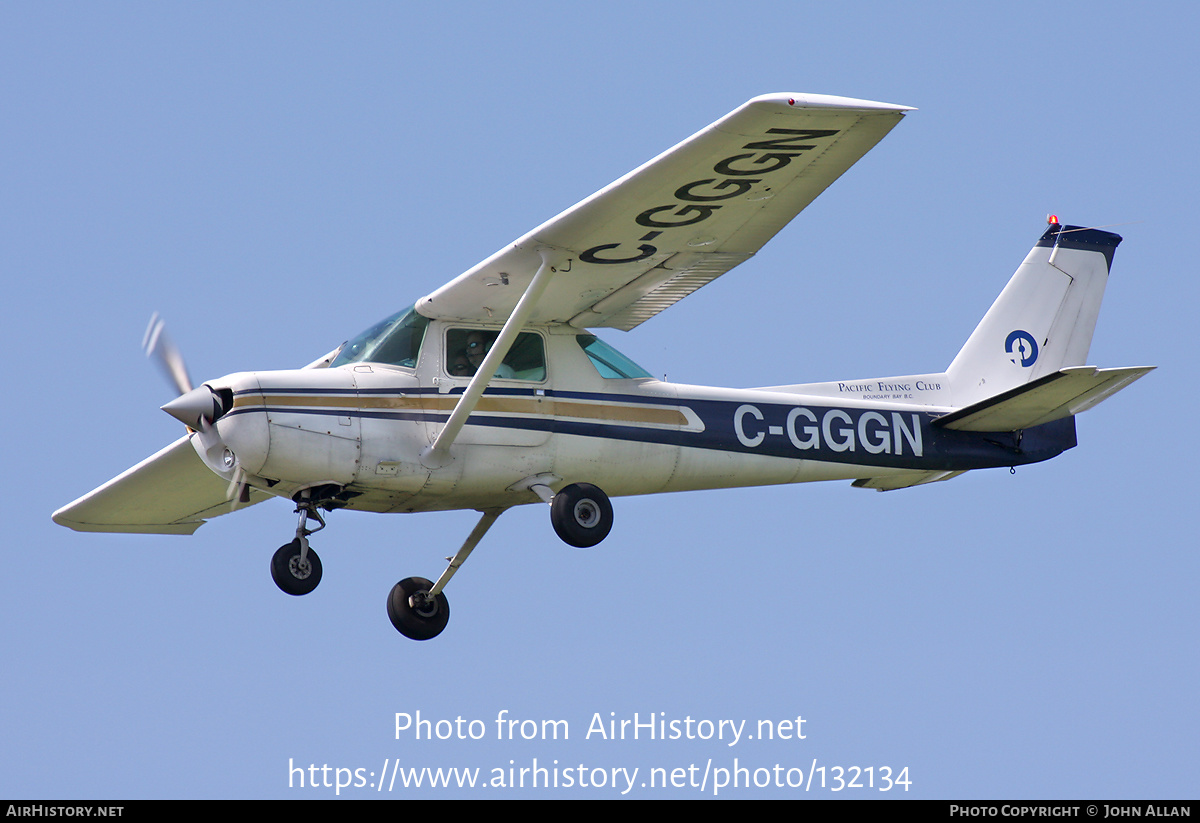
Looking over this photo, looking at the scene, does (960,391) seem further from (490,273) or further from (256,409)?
(256,409)

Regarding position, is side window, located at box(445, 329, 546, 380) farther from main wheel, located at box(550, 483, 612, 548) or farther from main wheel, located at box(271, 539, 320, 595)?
main wheel, located at box(271, 539, 320, 595)

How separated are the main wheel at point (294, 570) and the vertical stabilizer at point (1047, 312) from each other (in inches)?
270

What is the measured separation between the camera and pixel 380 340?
12.1m

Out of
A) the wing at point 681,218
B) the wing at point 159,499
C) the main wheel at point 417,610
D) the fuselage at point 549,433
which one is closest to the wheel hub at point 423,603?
the main wheel at point 417,610

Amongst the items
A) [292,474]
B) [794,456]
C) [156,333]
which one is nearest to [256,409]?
[292,474]

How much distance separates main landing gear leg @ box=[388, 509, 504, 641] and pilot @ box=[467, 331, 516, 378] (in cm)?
177

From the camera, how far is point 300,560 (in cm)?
1174

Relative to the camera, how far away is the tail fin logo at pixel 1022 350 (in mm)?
15375

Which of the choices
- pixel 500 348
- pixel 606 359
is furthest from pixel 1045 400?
pixel 500 348

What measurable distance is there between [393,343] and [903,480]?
4.89 m

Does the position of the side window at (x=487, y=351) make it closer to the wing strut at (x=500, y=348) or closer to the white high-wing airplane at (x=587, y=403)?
the white high-wing airplane at (x=587, y=403)

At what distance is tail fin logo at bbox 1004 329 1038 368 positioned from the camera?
15.4 m

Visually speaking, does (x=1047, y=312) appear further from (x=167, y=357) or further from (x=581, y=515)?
(x=167, y=357)

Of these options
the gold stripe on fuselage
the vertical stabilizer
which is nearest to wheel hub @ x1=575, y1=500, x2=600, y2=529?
the gold stripe on fuselage
